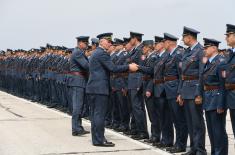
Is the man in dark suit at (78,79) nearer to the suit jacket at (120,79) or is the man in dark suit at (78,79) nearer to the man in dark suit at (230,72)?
the suit jacket at (120,79)

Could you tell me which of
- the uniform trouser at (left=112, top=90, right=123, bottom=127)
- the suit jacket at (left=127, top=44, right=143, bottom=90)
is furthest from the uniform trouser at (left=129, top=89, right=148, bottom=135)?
the uniform trouser at (left=112, top=90, right=123, bottom=127)

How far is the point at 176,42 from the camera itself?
28.6 ft

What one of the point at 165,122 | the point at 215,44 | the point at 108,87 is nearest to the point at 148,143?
the point at 165,122

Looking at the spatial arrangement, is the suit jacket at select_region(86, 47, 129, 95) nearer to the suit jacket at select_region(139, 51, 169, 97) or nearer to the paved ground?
the suit jacket at select_region(139, 51, 169, 97)

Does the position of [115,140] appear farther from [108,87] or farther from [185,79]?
[185,79]

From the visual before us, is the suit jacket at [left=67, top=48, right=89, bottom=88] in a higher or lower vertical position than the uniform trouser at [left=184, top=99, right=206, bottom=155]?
higher

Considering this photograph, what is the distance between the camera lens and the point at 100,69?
29.9 ft

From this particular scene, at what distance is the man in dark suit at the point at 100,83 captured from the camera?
905cm

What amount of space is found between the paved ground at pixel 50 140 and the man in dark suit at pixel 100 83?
0.29 metres

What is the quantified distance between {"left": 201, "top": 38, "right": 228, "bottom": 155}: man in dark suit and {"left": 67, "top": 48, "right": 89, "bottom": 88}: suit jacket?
3.73m

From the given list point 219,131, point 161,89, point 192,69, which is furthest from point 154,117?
point 219,131

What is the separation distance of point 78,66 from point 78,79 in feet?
0.94

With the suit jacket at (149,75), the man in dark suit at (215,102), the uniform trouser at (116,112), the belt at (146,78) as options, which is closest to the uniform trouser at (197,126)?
the man in dark suit at (215,102)

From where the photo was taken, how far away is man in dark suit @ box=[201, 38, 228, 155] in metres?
6.91
